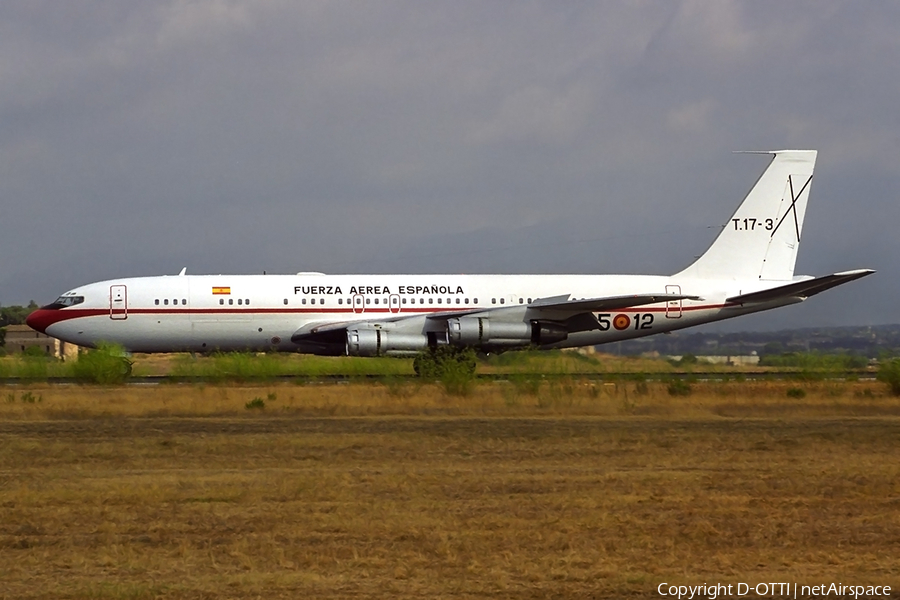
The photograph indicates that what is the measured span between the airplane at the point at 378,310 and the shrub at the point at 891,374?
4.20 metres

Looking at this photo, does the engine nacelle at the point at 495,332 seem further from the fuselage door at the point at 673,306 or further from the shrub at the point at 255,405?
the shrub at the point at 255,405

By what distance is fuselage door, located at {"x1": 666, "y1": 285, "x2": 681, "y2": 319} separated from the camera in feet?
111

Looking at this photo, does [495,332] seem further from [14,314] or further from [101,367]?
[14,314]

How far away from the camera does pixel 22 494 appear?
11.6 metres

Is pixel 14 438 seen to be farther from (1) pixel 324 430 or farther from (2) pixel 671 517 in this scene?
(2) pixel 671 517

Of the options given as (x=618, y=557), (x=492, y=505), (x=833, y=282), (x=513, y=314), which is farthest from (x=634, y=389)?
(x=618, y=557)

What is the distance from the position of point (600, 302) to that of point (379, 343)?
612 centimetres

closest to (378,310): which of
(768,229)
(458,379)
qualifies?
(458,379)

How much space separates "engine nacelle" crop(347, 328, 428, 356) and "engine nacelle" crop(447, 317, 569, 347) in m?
1.10

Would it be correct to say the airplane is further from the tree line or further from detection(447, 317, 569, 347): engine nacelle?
the tree line

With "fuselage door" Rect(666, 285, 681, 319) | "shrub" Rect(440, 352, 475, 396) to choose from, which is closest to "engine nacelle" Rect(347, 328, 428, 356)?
"shrub" Rect(440, 352, 475, 396)

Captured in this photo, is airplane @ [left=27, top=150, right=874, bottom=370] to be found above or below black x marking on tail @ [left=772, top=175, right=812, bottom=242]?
below

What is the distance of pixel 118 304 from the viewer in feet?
104

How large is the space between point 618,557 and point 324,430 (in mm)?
9013
